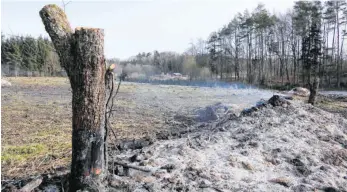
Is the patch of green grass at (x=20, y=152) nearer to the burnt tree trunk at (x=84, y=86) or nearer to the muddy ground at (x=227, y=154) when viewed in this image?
the muddy ground at (x=227, y=154)

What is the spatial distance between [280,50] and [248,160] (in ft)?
133

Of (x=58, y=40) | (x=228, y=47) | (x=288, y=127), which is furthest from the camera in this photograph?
(x=228, y=47)

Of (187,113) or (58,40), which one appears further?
(187,113)

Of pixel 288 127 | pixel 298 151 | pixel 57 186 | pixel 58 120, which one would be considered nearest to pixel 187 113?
pixel 58 120

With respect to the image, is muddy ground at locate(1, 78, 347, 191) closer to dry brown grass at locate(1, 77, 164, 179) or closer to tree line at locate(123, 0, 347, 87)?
dry brown grass at locate(1, 77, 164, 179)

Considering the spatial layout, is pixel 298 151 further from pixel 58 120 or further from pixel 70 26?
pixel 58 120

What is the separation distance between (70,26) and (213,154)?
2.92 meters

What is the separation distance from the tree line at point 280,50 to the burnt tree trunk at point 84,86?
3110 cm

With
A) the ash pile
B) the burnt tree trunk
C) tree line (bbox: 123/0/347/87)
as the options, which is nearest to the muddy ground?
the ash pile

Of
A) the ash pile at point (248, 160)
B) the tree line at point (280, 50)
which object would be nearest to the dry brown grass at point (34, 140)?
the ash pile at point (248, 160)

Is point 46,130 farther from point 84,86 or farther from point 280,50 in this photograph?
point 280,50

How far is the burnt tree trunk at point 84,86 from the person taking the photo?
10.6 feet

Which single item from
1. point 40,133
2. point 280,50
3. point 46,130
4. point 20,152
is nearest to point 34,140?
point 40,133

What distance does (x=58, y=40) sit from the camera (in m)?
3.24
